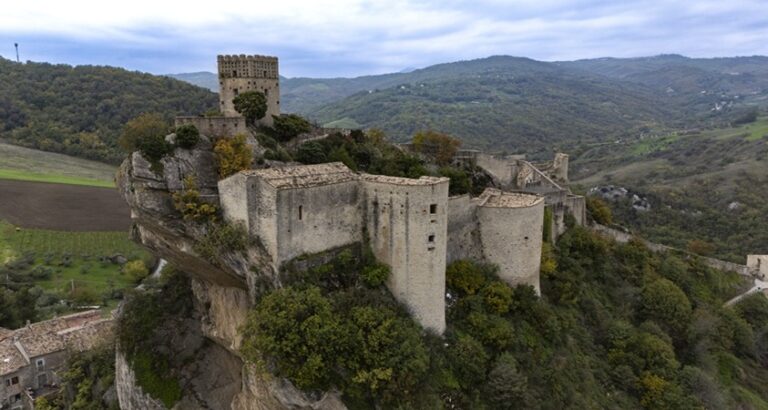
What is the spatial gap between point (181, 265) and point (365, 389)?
13649 millimetres

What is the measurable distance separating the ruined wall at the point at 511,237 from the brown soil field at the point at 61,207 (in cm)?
5527

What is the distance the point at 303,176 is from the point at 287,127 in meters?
11.7

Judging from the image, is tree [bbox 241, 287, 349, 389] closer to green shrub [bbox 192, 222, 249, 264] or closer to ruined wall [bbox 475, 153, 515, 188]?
green shrub [bbox 192, 222, 249, 264]

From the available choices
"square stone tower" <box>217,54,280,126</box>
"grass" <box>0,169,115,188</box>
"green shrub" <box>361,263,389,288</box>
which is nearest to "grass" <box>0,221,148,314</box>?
"grass" <box>0,169,115,188</box>

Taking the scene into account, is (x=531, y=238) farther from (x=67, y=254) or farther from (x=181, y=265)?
→ (x=67, y=254)

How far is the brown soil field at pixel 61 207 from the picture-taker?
219 ft

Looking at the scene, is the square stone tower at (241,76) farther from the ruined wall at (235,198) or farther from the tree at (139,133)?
the ruined wall at (235,198)

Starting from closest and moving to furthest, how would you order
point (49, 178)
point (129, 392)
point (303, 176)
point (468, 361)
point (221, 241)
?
point (468, 361), point (303, 176), point (221, 241), point (129, 392), point (49, 178)

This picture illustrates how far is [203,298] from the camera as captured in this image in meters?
31.5

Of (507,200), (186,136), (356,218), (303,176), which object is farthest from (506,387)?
(186,136)

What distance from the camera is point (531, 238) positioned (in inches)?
1160

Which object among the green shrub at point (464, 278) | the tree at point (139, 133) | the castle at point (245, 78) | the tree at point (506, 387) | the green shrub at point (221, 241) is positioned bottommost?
the tree at point (506, 387)

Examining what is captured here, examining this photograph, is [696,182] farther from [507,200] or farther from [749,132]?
[507,200]

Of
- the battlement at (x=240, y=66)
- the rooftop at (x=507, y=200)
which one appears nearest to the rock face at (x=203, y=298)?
the battlement at (x=240, y=66)
